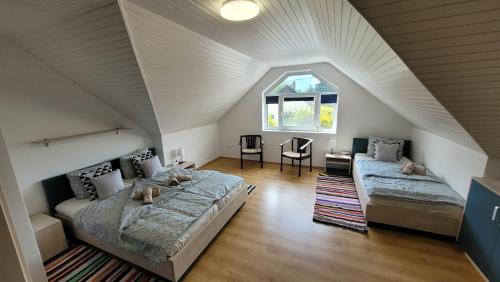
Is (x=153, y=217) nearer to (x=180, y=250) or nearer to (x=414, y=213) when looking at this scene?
(x=180, y=250)

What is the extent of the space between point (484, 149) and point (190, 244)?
9.65ft

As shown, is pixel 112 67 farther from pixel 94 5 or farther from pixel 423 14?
pixel 423 14

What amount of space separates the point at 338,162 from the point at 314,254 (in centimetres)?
241

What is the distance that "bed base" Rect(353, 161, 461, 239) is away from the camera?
2.17 m

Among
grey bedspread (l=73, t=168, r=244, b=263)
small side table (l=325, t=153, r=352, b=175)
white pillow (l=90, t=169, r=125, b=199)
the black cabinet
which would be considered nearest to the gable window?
small side table (l=325, t=153, r=352, b=175)

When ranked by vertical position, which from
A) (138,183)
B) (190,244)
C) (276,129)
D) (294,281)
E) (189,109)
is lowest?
(294,281)

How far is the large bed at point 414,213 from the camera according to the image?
2.16 m

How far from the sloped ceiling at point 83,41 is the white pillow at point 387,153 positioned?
12.6ft

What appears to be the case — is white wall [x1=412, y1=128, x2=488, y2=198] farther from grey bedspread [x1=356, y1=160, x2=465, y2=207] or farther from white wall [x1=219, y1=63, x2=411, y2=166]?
white wall [x1=219, y1=63, x2=411, y2=166]

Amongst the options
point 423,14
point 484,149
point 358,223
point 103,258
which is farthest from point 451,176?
point 103,258

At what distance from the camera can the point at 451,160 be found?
2553mm

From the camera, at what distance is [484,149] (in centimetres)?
191

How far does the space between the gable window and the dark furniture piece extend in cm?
265

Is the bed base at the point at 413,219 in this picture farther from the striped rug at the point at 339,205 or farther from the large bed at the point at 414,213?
the striped rug at the point at 339,205
